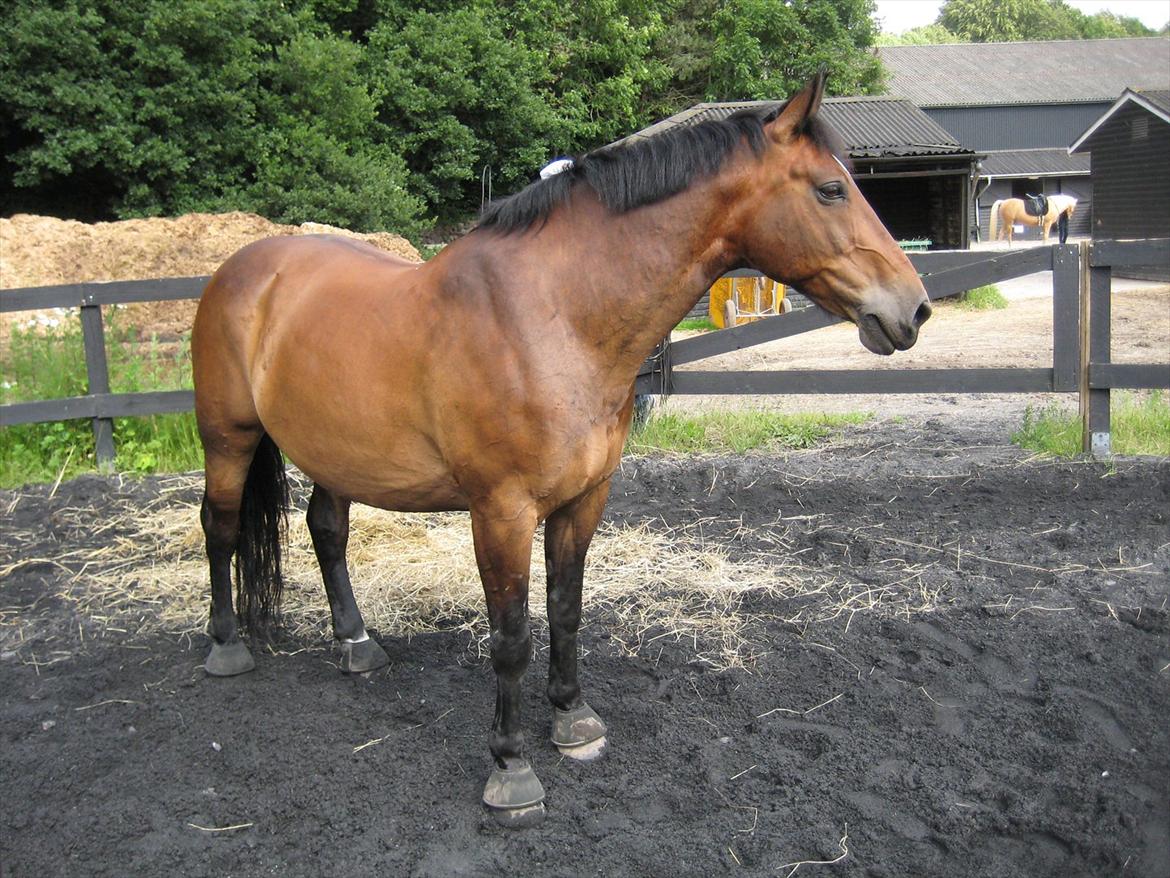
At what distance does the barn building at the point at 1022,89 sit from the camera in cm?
4962

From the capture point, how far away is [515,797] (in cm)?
283

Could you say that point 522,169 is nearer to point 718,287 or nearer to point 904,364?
point 718,287

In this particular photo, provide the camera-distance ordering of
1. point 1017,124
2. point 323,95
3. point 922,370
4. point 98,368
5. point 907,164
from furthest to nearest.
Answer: point 1017,124
point 907,164
point 323,95
point 98,368
point 922,370

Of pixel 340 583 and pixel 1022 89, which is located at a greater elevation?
pixel 1022 89

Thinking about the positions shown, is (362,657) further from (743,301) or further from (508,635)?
(743,301)

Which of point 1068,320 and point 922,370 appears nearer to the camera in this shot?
point 1068,320

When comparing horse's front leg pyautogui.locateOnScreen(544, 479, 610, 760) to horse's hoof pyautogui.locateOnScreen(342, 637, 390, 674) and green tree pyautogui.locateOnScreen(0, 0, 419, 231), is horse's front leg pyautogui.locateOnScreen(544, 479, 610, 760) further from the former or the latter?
green tree pyautogui.locateOnScreen(0, 0, 419, 231)

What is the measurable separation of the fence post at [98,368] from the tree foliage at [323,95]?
11.1 metres

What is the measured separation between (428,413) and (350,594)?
→ 1.37 metres

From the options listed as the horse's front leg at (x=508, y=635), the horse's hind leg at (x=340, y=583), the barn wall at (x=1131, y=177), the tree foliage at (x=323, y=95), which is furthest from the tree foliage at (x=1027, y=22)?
the horse's front leg at (x=508, y=635)

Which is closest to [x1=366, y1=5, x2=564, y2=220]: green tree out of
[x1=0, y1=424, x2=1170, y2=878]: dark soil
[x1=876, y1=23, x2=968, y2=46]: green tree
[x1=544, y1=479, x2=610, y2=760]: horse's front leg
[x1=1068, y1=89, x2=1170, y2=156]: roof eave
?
[x1=1068, y1=89, x2=1170, y2=156]: roof eave

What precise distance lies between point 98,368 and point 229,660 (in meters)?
3.79

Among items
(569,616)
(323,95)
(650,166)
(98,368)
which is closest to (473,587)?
(569,616)

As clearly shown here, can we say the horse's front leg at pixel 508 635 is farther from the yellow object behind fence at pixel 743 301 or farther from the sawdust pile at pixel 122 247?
the yellow object behind fence at pixel 743 301
